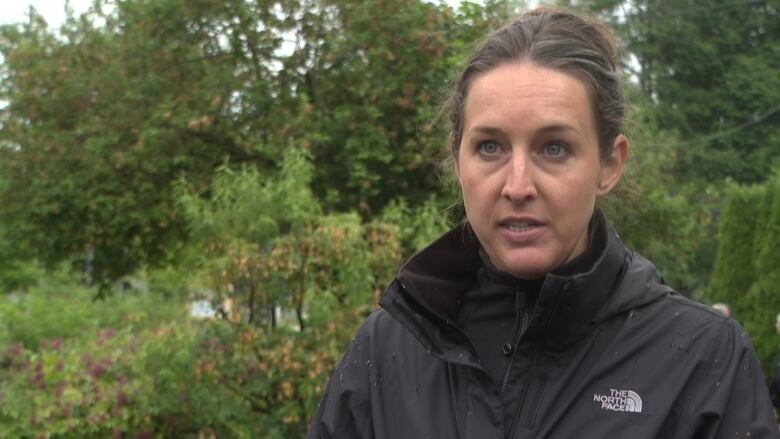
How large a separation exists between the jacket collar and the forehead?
0.73 feet

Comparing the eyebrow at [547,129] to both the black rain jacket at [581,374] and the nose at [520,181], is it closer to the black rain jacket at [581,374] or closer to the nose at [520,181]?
the nose at [520,181]

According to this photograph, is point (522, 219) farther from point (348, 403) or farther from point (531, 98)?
point (348, 403)

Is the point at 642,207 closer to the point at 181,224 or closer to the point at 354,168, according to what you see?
the point at 354,168

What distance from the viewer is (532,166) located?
1.75m

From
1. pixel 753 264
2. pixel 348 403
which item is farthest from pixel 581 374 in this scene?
pixel 753 264

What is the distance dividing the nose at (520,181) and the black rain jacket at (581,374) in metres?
0.15

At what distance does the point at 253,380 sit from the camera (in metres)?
6.24

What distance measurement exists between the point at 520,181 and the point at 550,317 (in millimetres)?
228

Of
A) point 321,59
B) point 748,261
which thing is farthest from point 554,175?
point 748,261

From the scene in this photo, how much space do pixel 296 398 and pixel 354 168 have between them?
2.98 meters

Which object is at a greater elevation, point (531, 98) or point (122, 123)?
point (531, 98)

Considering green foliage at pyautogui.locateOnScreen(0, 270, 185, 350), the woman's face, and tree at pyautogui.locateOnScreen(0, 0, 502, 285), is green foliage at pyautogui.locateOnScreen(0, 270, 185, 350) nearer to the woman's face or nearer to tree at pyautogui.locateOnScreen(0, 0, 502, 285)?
tree at pyautogui.locateOnScreen(0, 0, 502, 285)

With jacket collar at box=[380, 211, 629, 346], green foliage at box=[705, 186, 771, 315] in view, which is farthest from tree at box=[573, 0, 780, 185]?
jacket collar at box=[380, 211, 629, 346]

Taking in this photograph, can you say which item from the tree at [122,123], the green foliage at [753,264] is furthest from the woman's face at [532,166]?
the green foliage at [753,264]
